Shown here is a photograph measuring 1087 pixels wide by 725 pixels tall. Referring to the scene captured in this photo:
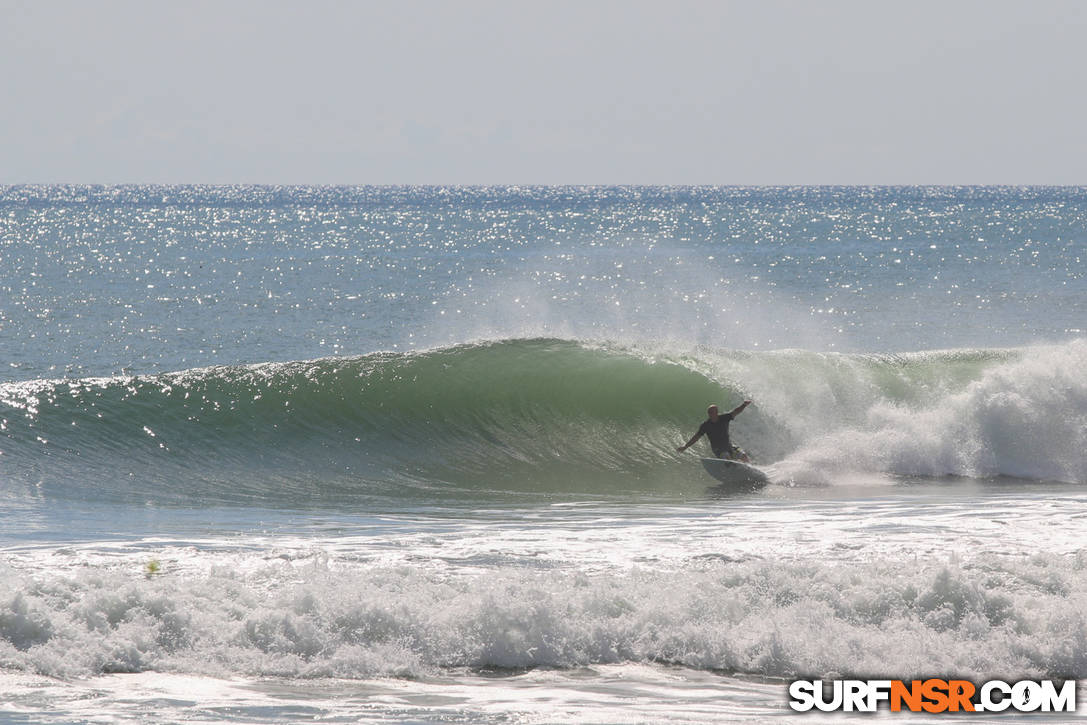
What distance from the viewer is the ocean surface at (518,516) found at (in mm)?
7648

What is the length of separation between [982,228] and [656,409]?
255 ft

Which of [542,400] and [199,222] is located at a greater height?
[199,222]

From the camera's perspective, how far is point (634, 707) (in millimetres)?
7012

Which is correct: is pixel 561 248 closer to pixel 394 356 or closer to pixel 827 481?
pixel 394 356

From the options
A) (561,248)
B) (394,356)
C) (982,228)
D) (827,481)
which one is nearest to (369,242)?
(561,248)

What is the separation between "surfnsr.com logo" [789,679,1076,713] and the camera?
7.11 meters

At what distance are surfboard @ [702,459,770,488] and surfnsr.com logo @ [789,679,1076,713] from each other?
6.40m

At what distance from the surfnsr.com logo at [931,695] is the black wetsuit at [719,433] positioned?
7613 millimetres

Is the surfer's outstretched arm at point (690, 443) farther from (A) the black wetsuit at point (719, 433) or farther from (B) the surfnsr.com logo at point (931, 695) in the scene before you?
(B) the surfnsr.com logo at point (931, 695)

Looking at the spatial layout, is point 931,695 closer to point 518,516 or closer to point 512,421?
point 518,516

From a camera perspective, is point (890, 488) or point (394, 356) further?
point (394, 356)

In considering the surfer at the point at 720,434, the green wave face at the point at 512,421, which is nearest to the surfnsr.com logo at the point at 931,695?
the green wave face at the point at 512,421

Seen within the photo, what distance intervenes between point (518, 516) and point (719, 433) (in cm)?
410

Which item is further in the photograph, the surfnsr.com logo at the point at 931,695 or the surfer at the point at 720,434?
the surfer at the point at 720,434
